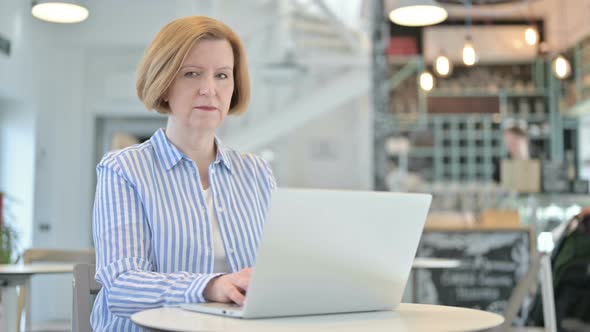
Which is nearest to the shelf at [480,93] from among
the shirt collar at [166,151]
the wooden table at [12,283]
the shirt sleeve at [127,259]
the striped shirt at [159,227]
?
the wooden table at [12,283]

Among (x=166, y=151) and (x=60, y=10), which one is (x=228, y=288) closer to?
(x=166, y=151)

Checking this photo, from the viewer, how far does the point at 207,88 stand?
1.63 metres

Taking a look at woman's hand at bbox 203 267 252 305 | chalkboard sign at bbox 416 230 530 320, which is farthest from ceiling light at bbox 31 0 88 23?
woman's hand at bbox 203 267 252 305

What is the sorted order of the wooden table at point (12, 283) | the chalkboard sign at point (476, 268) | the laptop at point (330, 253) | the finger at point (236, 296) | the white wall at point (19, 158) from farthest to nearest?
the white wall at point (19, 158) → the chalkboard sign at point (476, 268) → the wooden table at point (12, 283) → the finger at point (236, 296) → the laptop at point (330, 253)

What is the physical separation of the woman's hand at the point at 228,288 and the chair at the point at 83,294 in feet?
1.47

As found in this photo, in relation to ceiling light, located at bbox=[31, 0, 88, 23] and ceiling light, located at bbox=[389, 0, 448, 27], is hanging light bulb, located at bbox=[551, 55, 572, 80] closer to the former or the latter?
ceiling light, located at bbox=[389, 0, 448, 27]

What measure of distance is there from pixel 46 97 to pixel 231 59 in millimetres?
6013

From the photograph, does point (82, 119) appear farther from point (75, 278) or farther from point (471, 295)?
point (75, 278)

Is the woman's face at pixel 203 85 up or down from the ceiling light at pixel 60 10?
down

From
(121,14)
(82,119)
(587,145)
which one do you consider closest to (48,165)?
(82,119)

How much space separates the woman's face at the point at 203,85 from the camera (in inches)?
64.4

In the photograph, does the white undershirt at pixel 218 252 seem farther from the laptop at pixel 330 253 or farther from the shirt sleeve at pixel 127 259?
the laptop at pixel 330 253

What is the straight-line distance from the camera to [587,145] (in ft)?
33.9

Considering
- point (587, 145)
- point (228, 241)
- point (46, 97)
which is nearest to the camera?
point (228, 241)
